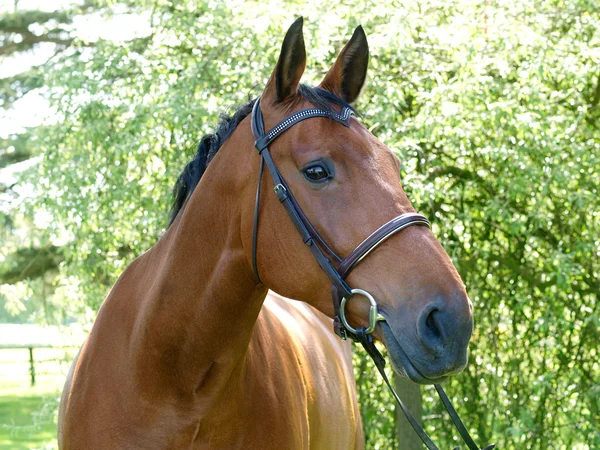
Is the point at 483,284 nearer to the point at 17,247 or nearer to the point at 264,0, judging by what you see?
the point at 264,0

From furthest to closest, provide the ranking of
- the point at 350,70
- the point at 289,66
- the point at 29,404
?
1. the point at 29,404
2. the point at 350,70
3. the point at 289,66

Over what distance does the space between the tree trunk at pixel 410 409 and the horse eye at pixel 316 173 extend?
13.0 ft

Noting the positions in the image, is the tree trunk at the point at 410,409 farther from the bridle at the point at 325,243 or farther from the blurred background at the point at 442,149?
the bridle at the point at 325,243

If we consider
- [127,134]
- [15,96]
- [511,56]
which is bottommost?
[15,96]

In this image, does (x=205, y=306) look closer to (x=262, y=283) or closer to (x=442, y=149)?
(x=262, y=283)

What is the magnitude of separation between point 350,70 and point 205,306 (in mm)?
872

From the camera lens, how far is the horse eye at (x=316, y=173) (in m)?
2.05

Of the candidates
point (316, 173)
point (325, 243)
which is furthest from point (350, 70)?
point (325, 243)

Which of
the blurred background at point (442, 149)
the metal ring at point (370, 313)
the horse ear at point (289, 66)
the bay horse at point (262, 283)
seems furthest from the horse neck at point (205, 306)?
the blurred background at point (442, 149)

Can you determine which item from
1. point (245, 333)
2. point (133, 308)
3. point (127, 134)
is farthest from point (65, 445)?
point (127, 134)

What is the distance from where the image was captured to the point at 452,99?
5.02 metres

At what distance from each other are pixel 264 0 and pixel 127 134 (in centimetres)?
137

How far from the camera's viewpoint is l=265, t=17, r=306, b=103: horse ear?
84.3 inches

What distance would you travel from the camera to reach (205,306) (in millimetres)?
2270
